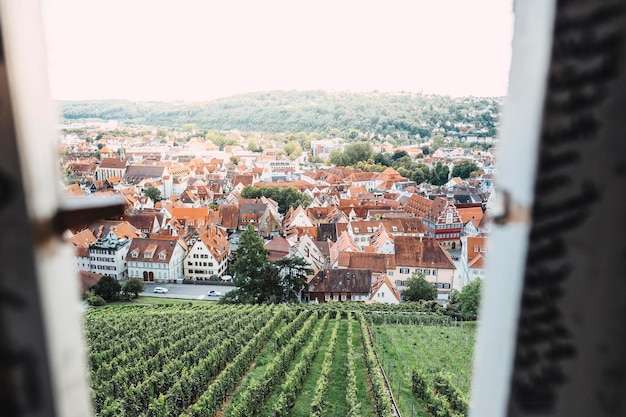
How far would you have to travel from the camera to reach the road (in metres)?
22.3

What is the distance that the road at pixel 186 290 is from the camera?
22292mm

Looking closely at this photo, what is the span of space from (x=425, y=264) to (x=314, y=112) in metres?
72.6

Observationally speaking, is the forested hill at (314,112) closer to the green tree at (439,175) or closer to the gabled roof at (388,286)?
the green tree at (439,175)

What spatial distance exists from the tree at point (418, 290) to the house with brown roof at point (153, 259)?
11573 mm

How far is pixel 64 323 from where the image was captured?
0.44m

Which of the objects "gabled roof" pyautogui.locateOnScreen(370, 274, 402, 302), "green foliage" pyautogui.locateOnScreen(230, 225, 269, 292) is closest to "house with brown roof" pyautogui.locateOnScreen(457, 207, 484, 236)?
"gabled roof" pyautogui.locateOnScreen(370, 274, 402, 302)

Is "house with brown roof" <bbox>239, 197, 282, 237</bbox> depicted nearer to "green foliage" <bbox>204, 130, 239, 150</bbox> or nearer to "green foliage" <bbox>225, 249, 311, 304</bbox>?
"green foliage" <bbox>225, 249, 311, 304</bbox>

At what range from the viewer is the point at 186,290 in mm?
23312

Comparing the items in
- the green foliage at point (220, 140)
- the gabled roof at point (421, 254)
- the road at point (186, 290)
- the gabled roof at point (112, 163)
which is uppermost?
the green foliage at point (220, 140)

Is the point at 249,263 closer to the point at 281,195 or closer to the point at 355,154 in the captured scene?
the point at 281,195

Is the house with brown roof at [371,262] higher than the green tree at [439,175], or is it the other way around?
the green tree at [439,175]

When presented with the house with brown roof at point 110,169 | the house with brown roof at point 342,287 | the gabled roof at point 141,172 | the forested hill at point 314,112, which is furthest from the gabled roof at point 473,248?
the forested hill at point 314,112

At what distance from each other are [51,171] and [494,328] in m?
0.45

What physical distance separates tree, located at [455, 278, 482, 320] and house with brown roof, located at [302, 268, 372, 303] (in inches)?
166
